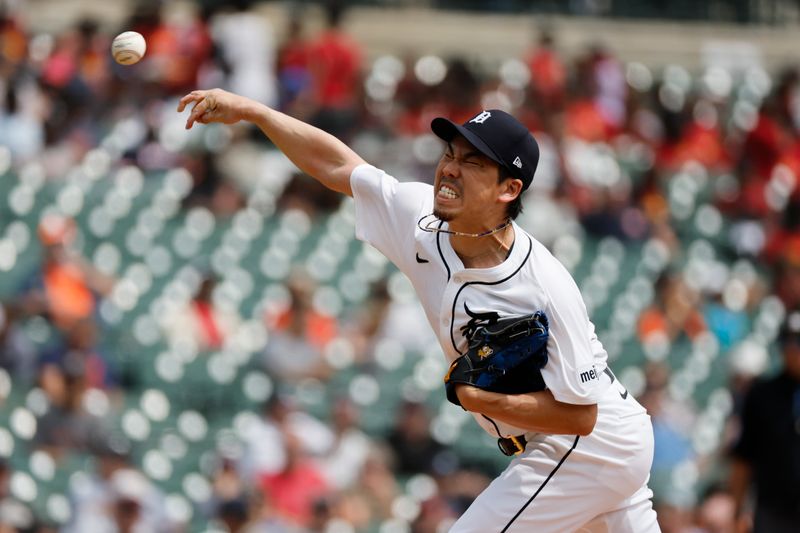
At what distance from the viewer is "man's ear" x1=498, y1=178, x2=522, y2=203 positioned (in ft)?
15.1

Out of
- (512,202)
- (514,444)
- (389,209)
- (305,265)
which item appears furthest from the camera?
(305,265)

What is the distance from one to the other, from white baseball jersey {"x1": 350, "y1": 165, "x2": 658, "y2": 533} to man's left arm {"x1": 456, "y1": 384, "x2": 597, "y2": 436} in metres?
0.05

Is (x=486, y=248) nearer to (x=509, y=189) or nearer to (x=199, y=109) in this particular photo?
(x=509, y=189)

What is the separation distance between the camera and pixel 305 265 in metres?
11.6

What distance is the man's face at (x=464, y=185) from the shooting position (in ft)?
14.9

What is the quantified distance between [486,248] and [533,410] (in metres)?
0.57

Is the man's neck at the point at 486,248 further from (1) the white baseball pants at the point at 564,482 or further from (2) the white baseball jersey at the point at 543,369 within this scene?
(1) the white baseball pants at the point at 564,482

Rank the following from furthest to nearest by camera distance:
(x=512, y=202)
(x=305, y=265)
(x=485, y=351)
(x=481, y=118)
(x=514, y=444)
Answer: (x=305, y=265) → (x=514, y=444) → (x=512, y=202) → (x=481, y=118) → (x=485, y=351)

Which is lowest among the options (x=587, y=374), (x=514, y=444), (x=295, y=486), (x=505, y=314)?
(x=295, y=486)

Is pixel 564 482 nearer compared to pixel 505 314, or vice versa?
pixel 505 314

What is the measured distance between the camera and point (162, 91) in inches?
484

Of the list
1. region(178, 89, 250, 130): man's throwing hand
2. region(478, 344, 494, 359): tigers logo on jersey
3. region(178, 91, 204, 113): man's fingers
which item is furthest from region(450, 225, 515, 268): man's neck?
region(178, 91, 204, 113): man's fingers

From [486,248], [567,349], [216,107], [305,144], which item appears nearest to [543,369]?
[567,349]

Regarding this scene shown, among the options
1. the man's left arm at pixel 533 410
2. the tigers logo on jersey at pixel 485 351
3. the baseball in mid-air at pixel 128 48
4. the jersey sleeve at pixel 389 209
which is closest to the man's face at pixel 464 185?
the jersey sleeve at pixel 389 209
